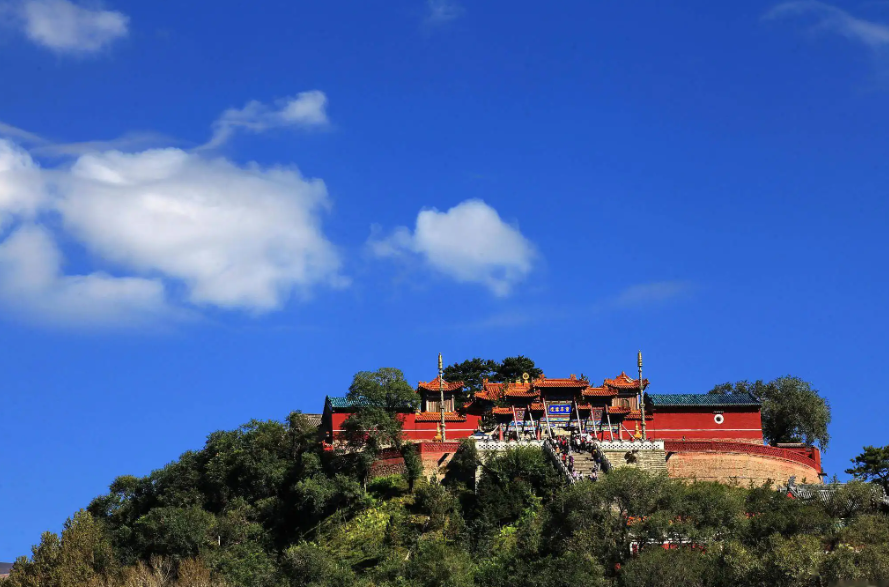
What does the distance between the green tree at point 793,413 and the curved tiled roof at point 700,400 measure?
565 centimetres

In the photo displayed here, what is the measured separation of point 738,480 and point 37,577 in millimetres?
37432

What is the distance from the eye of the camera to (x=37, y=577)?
6769cm

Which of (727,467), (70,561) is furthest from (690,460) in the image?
(70,561)

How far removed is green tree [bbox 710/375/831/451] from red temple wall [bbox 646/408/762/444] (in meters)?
6.55

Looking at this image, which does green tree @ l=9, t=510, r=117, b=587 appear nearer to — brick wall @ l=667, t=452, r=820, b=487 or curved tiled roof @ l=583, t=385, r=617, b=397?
curved tiled roof @ l=583, t=385, r=617, b=397

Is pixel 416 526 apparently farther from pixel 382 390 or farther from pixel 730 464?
pixel 730 464

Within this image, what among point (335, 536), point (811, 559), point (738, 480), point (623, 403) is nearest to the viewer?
point (811, 559)

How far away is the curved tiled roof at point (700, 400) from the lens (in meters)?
87.8

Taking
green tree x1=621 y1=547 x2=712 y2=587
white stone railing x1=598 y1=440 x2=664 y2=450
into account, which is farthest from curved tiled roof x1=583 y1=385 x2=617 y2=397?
green tree x1=621 y1=547 x2=712 y2=587

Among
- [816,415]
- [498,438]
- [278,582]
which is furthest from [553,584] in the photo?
[816,415]

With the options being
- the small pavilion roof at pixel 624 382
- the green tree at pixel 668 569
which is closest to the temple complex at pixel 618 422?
the small pavilion roof at pixel 624 382

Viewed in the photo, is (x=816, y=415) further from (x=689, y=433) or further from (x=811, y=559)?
(x=811, y=559)

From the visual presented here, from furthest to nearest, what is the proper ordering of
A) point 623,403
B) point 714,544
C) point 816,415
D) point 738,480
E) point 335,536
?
point 816,415, point 623,403, point 738,480, point 335,536, point 714,544

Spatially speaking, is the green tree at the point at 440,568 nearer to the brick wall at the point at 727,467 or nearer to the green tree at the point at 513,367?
the brick wall at the point at 727,467
